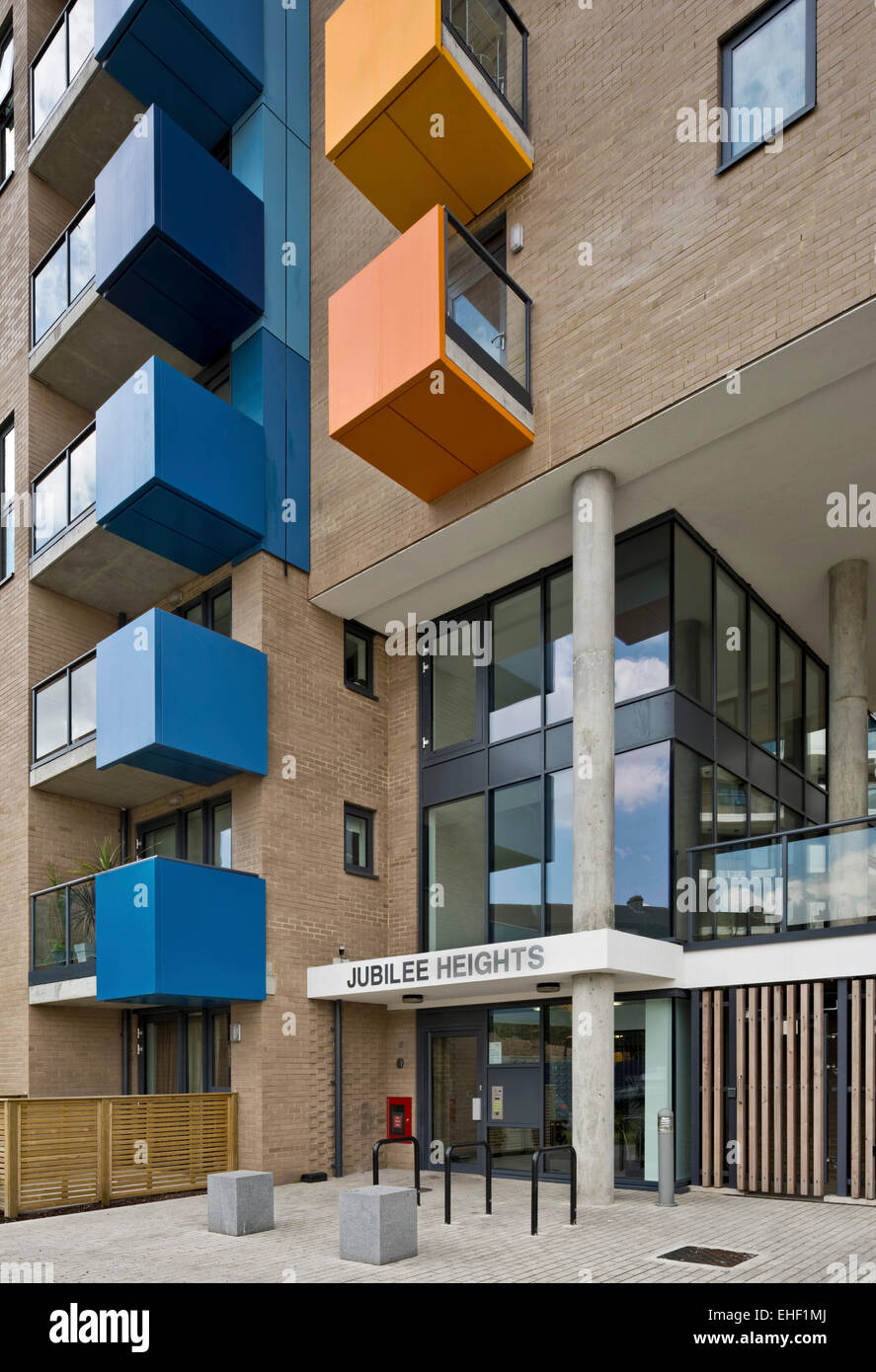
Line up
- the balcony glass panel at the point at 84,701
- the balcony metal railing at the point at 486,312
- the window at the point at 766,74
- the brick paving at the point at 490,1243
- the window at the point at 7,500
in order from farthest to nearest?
the window at the point at 7,500 → the balcony glass panel at the point at 84,701 → the balcony metal railing at the point at 486,312 → the window at the point at 766,74 → the brick paving at the point at 490,1243

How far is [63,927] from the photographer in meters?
15.8

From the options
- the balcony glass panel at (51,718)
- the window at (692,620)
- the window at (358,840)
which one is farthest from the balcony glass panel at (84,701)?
the window at (692,620)

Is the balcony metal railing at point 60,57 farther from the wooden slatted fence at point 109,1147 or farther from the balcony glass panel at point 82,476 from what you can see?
the wooden slatted fence at point 109,1147

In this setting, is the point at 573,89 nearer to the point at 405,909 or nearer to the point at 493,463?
the point at 493,463

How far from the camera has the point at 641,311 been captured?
39.5 feet

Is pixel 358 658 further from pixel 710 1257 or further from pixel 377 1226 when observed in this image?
pixel 710 1257

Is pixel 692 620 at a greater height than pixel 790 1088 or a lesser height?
greater

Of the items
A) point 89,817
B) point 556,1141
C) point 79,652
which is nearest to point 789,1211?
point 556,1141

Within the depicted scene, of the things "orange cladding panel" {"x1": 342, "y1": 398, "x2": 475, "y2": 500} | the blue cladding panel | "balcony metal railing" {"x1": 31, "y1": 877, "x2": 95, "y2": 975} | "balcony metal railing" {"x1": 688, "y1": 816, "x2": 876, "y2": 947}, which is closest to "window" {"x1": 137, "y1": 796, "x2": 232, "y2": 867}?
"balcony metal railing" {"x1": 31, "y1": 877, "x2": 95, "y2": 975}

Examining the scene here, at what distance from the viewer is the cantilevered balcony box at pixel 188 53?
15.8 meters

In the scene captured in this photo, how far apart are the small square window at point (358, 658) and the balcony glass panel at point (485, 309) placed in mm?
5385

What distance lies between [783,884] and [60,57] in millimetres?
17484

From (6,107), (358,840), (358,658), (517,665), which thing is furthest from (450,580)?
(6,107)

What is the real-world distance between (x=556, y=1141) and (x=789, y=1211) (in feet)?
11.8
